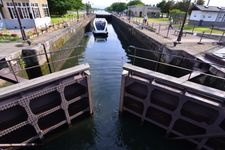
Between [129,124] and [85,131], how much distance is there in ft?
7.75

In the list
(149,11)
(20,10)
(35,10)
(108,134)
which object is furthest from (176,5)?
(108,134)

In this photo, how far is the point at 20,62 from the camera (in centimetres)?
995

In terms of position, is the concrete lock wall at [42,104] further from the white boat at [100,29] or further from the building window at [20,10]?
the white boat at [100,29]

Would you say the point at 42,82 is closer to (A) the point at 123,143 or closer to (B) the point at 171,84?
(A) the point at 123,143

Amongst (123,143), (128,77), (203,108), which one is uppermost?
(128,77)

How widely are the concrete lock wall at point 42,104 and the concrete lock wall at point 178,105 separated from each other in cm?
234

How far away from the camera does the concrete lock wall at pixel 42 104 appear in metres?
5.68

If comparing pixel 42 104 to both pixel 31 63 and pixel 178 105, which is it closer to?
pixel 31 63

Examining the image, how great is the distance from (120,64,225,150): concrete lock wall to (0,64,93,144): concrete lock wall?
7.67 feet

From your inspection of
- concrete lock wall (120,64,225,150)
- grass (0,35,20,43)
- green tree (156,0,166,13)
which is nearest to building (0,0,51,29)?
grass (0,35,20,43)

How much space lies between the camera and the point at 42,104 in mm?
6730

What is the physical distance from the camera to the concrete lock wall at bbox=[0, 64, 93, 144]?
5.68 meters

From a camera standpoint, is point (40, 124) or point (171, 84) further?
point (40, 124)

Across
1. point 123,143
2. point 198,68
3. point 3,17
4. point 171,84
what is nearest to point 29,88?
point 123,143
